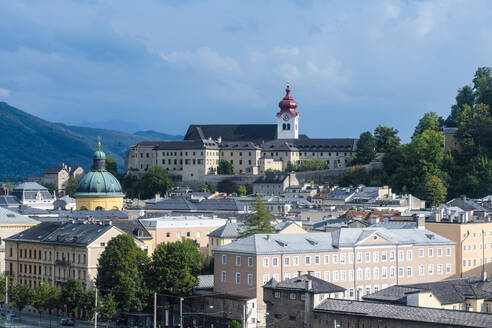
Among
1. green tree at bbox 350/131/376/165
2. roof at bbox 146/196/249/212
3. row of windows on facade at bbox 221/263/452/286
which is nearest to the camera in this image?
row of windows on facade at bbox 221/263/452/286

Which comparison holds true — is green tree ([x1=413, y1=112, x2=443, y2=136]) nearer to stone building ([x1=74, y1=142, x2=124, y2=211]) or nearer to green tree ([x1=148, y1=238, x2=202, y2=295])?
stone building ([x1=74, y1=142, x2=124, y2=211])

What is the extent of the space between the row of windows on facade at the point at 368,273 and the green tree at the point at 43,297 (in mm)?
14084

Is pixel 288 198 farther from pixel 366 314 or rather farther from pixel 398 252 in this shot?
pixel 366 314

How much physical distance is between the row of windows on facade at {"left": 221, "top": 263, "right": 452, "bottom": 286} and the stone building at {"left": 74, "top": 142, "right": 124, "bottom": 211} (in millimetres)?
48097

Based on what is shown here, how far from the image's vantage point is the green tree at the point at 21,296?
3221 inches

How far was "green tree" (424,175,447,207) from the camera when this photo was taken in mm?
140125

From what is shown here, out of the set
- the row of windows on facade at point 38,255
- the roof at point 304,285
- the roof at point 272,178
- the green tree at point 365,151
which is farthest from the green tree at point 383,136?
the roof at point 304,285

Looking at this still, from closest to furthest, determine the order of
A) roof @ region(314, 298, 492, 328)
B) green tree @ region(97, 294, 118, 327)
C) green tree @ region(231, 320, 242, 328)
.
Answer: roof @ region(314, 298, 492, 328) < green tree @ region(231, 320, 242, 328) < green tree @ region(97, 294, 118, 327)

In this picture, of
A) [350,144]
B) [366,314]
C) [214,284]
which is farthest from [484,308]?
[350,144]

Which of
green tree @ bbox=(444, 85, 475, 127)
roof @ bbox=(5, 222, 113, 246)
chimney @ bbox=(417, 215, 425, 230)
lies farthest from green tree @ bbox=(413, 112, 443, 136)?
roof @ bbox=(5, 222, 113, 246)

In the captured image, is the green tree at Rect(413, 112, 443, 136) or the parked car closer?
the parked car

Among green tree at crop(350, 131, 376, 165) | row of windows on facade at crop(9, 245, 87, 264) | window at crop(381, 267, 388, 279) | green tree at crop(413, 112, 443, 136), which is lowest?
window at crop(381, 267, 388, 279)

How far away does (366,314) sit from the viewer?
190ft

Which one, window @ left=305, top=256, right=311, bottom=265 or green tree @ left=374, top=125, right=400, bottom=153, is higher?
green tree @ left=374, top=125, right=400, bottom=153
